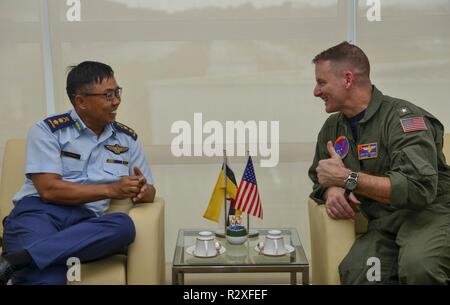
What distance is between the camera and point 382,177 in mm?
2059

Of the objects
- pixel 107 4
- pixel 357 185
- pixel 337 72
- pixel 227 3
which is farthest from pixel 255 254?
pixel 107 4

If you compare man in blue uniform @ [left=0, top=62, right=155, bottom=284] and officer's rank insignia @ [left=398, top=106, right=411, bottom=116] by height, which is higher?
officer's rank insignia @ [left=398, top=106, right=411, bottom=116]

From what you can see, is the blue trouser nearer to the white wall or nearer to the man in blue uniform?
the man in blue uniform

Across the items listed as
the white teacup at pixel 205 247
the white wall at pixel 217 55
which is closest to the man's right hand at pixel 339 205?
the white teacup at pixel 205 247

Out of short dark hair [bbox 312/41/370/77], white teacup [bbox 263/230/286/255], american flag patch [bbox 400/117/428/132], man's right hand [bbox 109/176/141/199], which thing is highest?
short dark hair [bbox 312/41/370/77]

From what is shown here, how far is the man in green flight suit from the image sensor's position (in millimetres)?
1997

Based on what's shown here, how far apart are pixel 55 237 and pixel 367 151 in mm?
1363

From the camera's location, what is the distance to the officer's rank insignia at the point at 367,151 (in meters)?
2.25

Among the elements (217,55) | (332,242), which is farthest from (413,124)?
(217,55)

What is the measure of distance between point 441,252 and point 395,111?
0.62m

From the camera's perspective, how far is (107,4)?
10.6ft

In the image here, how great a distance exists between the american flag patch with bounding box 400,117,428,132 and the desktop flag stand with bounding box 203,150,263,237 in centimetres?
68

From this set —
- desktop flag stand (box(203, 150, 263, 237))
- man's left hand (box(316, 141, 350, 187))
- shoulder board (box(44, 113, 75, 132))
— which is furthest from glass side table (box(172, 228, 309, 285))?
shoulder board (box(44, 113, 75, 132))

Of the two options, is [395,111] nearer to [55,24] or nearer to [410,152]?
[410,152]
